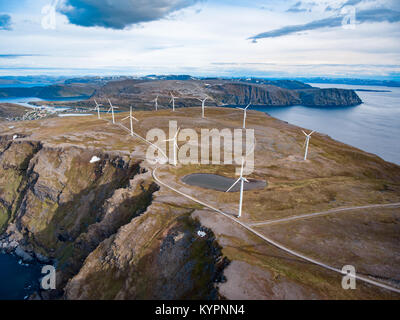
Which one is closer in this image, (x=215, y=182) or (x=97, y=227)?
(x=97, y=227)

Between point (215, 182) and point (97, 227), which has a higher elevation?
point (215, 182)

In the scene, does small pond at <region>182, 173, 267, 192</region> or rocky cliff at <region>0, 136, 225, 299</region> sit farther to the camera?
small pond at <region>182, 173, 267, 192</region>

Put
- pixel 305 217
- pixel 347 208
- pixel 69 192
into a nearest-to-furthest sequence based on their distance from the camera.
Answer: pixel 305 217, pixel 347 208, pixel 69 192

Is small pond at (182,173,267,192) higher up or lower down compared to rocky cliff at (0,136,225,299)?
higher up

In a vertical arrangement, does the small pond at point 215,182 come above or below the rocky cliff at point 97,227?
above

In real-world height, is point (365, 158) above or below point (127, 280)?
above

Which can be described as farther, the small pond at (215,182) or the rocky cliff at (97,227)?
the small pond at (215,182)
